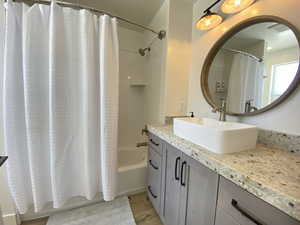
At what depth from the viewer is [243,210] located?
58cm

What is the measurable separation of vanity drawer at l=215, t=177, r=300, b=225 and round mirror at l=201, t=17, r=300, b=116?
2.14 ft

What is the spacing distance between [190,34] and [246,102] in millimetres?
1042

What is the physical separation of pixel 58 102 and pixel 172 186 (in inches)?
44.7

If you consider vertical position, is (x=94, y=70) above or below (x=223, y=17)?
below

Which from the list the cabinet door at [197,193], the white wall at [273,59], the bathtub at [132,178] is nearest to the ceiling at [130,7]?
the white wall at [273,59]

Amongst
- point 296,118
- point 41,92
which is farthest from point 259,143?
point 41,92

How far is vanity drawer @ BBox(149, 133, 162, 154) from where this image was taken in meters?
1.29

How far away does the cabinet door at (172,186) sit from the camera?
1.03 meters

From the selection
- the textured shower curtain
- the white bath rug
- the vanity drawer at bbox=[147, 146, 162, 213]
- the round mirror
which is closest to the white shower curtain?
the round mirror

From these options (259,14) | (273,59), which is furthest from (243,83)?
(259,14)

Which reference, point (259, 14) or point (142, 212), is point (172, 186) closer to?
point (142, 212)

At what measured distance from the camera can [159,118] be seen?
181 cm

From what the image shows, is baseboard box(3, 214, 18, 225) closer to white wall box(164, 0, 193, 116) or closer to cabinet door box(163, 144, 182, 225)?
cabinet door box(163, 144, 182, 225)

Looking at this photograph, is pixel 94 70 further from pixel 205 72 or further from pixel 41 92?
pixel 205 72
